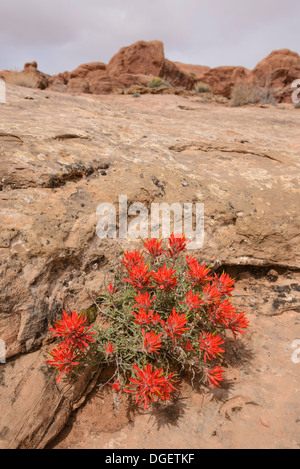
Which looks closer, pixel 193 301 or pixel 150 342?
pixel 150 342

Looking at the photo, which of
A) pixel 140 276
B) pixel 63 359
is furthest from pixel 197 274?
pixel 63 359

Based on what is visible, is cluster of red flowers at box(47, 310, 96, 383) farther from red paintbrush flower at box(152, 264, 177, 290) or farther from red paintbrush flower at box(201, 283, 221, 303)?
red paintbrush flower at box(201, 283, 221, 303)

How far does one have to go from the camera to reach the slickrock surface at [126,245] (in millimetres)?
1740

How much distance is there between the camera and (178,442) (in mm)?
1692

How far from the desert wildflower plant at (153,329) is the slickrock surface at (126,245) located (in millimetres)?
192

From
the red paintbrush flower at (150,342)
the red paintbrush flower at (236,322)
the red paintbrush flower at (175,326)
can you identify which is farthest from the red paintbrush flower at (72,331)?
the red paintbrush flower at (236,322)

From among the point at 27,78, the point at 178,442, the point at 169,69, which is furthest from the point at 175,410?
the point at 169,69

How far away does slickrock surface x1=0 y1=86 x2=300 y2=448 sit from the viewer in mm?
1740

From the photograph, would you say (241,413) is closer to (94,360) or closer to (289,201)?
(94,360)

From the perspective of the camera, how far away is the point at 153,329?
6.15ft

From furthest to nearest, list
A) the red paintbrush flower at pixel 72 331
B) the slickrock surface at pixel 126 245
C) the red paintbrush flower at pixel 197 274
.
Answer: the red paintbrush flower at pixel 197 274 → the slickrock surface at pixel 126 245 → the red paintbrush flower at pixel 72 331

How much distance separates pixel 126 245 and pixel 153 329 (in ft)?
2.58

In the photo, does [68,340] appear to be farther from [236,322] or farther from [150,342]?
[236,322]

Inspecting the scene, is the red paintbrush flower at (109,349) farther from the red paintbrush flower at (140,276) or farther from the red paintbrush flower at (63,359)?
the red paintbrush flower at (140,276)
